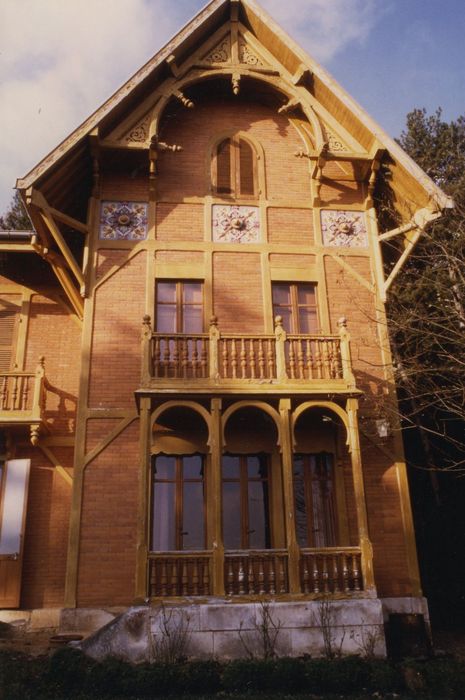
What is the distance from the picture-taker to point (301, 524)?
547 inches

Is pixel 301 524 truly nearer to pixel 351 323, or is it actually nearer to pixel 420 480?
pixel 351 323

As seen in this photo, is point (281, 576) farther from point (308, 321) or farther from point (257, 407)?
point (308, 321)

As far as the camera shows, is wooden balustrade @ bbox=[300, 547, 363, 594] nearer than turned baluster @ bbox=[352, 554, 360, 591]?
Yes

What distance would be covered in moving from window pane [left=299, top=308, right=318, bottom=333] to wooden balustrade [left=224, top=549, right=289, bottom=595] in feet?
17.5

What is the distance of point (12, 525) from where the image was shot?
1422cm

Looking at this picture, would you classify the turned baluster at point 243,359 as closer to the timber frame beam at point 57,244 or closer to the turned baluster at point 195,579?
the turned baluster at point 195,579

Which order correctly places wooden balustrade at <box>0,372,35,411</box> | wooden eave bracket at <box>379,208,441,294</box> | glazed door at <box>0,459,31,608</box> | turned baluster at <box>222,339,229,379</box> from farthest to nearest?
wooden eave bracket at <box>379,208,441,294</box> < wooden balustrade at <box>0,372,35,411</box> < glazed door at <box>0,459,31,608</box> < turned baluster at <box>222,339,229,379</box>

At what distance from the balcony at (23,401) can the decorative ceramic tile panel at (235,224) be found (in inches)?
201

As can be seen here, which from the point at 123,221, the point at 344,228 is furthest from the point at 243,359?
the point at 344,228

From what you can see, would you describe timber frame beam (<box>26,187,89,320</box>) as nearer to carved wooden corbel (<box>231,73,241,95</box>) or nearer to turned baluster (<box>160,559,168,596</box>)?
carved wooden corbel (<box>231,73,241,95</box>)

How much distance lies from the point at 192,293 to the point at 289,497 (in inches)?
213

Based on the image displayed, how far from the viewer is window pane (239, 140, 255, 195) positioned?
16.5 meters

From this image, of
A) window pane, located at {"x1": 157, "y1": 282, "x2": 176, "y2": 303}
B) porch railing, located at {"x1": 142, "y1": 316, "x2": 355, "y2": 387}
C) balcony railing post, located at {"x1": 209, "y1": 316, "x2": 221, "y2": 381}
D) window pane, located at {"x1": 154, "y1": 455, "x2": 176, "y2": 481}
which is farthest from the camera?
window pane, located at {"x1": 157, "y1": 282, "x2": 176, "y2": 303}

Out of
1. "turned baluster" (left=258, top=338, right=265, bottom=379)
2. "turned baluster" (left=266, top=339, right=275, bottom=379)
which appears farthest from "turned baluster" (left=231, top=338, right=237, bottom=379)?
"turned baluster" (left=266, top=339, right=275, bottom=379)
